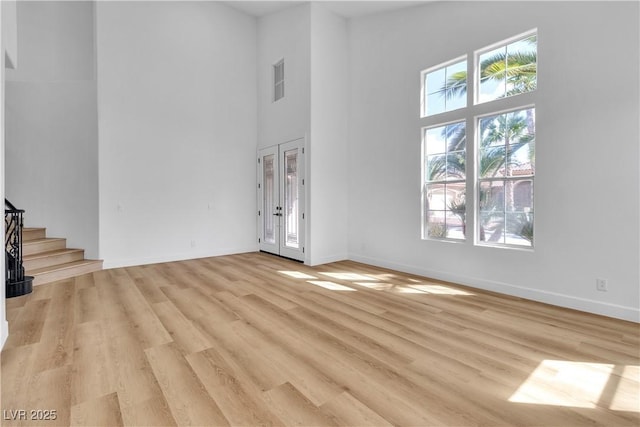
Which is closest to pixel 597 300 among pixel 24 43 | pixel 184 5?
pixel 184 5

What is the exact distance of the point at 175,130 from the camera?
6133 mm

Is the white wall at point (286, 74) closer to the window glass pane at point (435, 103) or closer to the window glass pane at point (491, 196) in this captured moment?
the window glass pane at point (435, 103)

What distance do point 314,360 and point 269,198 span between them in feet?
16.0

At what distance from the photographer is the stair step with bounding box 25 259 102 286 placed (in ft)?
14.8

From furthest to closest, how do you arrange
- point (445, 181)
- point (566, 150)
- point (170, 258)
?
point (170, 258) → point (445, 181) → point (566, 150)

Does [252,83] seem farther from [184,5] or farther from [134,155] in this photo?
[134,155]

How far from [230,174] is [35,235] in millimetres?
3531

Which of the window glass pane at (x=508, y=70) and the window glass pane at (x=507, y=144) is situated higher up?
the window glass pane at (x=508, y=70)

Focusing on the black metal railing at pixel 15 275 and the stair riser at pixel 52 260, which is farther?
the stair riser at pixel 52 260

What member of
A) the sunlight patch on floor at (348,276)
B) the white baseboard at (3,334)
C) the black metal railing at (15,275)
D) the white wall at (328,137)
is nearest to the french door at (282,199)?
the white wall at (328,137)

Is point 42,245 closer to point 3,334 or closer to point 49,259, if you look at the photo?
point 49,259

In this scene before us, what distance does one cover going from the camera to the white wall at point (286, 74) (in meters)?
5.75

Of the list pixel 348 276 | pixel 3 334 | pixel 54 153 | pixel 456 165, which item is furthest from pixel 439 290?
pixel 54 153

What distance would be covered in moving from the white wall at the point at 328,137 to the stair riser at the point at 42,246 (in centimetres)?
440
